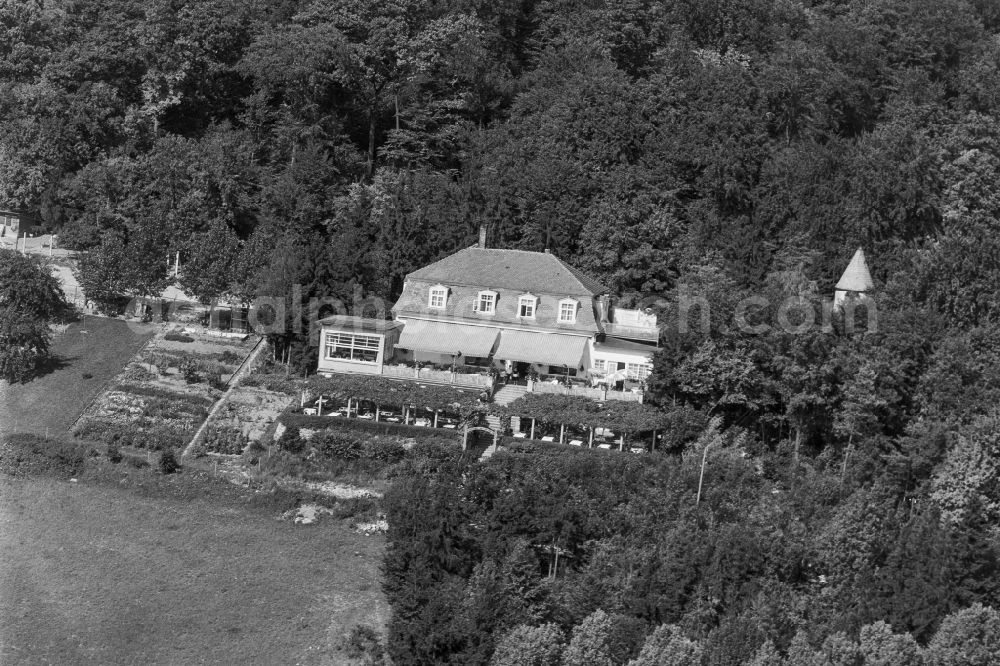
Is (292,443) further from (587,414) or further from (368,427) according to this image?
(587,414)

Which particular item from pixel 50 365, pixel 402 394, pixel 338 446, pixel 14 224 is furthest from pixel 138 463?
pixel 14 224

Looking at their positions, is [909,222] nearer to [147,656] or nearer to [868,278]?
[868,278]

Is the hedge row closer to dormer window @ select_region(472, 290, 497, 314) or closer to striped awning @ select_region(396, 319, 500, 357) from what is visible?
striped awning @ select_region(396, 319, 500, 357)

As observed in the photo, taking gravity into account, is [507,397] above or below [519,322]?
below

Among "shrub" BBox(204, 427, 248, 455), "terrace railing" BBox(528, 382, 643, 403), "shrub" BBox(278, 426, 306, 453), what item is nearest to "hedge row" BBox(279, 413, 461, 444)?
"shrub" BBox(278, 426, 306, 453)

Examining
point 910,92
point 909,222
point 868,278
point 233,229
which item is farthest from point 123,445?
point 910,92

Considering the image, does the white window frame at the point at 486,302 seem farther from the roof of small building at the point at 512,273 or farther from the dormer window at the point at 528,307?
the dormer window at the point at 528,307

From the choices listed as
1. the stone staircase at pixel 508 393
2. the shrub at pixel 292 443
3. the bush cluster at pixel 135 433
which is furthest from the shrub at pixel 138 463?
the stone staircase at pixel 508 393
